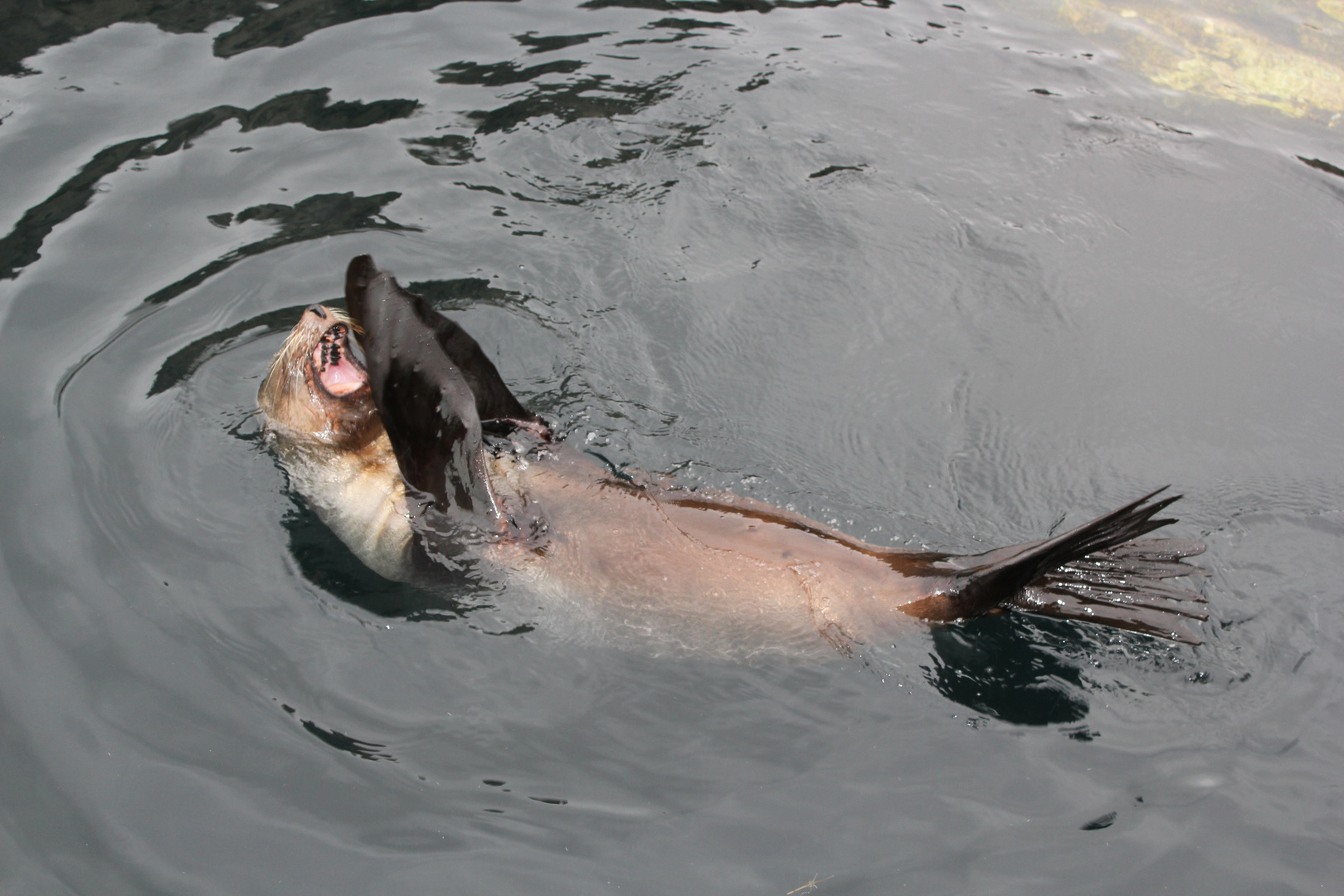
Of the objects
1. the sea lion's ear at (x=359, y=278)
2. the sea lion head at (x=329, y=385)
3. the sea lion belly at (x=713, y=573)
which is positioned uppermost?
the sea lion's ear at (x=359, y=278)

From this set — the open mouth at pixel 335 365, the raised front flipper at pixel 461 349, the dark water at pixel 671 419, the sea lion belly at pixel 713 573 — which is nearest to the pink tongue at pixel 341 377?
the open mouth at pixel 335 365

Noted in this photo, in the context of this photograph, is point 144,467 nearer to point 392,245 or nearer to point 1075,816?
point 392,245

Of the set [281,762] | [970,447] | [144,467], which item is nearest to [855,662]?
[970,447]

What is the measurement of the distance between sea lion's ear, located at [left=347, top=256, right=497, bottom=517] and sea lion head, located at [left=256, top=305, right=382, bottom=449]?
55cm

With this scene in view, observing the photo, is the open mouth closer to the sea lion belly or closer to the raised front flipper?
the raised front flipper

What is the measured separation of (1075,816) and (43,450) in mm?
4592

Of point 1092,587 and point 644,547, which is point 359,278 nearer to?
point 644,547

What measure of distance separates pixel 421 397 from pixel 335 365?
83cm

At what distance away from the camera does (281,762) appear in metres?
3.58

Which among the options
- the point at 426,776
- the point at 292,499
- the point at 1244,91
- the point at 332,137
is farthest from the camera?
the point at 1244,91

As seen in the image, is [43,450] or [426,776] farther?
[43,450]

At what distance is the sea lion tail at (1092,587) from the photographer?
141 inches

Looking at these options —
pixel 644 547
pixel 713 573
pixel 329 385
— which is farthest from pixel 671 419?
pixel 329 385

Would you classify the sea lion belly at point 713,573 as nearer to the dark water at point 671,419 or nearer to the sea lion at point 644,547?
the sea lion at point 644,547
